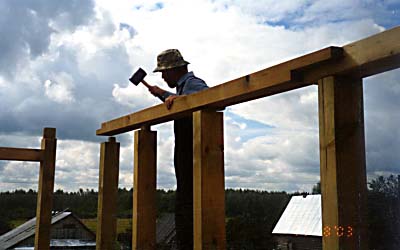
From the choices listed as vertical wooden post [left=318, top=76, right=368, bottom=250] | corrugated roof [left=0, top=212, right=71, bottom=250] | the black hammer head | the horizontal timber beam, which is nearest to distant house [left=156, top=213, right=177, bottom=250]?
the horizontal timber beam

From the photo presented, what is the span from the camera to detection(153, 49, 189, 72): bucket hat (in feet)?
9.04

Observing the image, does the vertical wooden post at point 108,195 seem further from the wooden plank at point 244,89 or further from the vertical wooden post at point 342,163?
the vertical wooden post at point 342,163

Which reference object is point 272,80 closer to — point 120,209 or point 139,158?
point 139,158

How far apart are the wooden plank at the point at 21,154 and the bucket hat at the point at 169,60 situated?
6.37ft

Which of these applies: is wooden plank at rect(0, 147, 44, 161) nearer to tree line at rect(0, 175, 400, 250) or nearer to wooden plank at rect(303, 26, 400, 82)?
tree line at rect(0, 175, 400, 250)

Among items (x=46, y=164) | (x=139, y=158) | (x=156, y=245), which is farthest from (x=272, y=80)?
(x=46, y=164)

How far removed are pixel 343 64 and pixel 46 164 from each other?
10.7ft

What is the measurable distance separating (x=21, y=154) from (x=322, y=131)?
3.18 meters

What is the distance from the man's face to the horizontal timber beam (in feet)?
1.11

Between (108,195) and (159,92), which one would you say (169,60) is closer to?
(159,92)

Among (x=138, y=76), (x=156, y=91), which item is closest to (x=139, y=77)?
(x=138, y=76)

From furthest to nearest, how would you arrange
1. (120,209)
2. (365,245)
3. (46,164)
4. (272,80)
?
(46,164) → (120,209) → (272,80) → (365,245)

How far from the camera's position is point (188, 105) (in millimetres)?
2357

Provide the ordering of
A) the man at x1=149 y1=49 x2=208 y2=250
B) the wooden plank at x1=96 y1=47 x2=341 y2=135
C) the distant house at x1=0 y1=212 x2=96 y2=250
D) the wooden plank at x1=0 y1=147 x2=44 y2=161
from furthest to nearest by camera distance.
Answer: the distant house at x1=0 y1=212 x2=96 y2=250
the wooden plank at x1=0 y1=147 x2=44 y2=161
the man at x1=149 y1=49 x2=208 y2=250
the wooden plank at x1=96 y1=47 x2=341 y2=135
